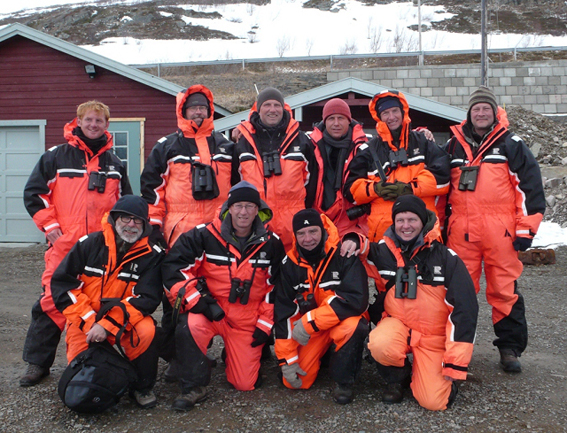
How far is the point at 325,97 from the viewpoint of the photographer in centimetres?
1022

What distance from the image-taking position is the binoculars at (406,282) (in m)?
3.76

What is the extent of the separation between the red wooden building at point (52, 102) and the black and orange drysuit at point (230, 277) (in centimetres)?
730

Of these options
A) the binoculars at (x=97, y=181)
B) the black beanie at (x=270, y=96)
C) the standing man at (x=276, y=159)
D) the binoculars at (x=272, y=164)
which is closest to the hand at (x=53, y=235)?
the binoculars at (x=97, y=181)

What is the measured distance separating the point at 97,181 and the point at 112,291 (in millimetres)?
1022

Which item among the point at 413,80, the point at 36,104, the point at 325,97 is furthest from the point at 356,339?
the point at 413,80

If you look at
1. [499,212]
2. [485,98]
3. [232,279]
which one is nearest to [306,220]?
[232,279]

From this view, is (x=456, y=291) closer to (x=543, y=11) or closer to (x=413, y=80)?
(x=413, y=80)

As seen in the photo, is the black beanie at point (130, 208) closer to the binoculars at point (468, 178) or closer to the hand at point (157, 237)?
the hand at point (157, 237)

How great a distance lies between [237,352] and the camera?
402 centimetres

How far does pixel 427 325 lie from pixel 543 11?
56659 millimetres

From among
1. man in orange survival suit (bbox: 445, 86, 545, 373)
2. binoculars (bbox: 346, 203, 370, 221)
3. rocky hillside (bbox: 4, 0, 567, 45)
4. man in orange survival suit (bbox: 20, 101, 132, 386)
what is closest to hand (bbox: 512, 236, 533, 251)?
man in orange survival suit (bbox: 445, 86, 545, 373)

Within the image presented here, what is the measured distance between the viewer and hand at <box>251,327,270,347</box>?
401cm

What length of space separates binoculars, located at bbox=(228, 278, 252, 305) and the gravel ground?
2.22 ft

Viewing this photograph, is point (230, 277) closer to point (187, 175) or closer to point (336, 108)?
point (187, 175)
